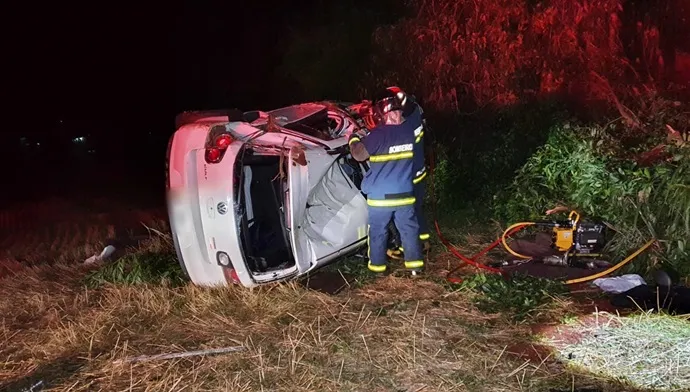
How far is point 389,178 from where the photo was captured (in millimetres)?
5195

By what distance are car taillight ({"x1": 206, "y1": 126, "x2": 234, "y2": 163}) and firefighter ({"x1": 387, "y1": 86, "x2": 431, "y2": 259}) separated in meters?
1.63

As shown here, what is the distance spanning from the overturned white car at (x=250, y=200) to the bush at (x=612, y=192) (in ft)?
7.98

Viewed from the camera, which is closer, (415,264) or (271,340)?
(271,340)

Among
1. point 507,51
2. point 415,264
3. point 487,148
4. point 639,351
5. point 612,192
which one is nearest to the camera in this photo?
point 639,351

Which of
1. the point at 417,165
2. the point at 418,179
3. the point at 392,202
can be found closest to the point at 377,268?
the point at 392,202

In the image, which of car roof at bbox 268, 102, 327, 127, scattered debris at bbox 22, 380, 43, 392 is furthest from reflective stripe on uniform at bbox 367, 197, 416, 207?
scattered debris at bbox 22, 380, 43, 392

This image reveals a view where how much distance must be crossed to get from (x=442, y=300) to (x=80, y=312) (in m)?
3.04

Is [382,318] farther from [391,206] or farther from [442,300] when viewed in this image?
[391,206]

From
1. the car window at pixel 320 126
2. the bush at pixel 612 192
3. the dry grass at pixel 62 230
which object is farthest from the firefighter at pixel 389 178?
the dry grass at pixel 62 230

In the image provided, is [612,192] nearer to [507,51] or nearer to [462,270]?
[462,270]

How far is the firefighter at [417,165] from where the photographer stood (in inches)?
209

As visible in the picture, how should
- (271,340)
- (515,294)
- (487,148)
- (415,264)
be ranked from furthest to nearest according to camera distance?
(487,148)
(415,264)
(515,294)
(271,340)

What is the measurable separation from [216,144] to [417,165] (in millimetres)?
1925

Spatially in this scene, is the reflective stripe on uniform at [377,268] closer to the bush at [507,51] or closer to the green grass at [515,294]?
the green grass at [515,294]
